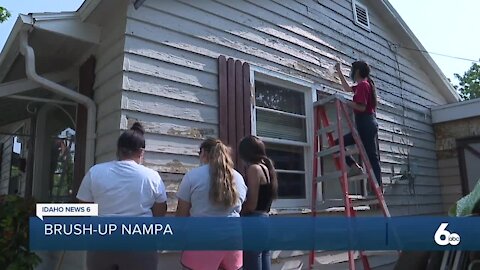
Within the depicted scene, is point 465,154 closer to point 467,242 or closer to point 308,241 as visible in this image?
point 308,241

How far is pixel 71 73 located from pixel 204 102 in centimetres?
165

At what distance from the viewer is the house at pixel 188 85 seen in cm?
356

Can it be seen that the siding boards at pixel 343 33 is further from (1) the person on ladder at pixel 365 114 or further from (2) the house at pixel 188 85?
(1) the person on ladder at pixel 365 114

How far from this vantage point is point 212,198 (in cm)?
245

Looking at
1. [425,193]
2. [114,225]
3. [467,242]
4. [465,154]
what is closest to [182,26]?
[114,225]

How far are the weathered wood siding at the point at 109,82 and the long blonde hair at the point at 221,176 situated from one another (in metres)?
1.14

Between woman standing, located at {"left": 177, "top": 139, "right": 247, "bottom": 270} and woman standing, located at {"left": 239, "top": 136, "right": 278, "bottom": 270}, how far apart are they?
0.64ft

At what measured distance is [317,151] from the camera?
431 cm

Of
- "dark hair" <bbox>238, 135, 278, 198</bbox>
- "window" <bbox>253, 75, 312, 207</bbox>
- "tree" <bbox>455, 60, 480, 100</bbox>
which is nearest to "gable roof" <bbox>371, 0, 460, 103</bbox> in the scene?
"window" <bbox>253, 75, 312, 207</bbox>

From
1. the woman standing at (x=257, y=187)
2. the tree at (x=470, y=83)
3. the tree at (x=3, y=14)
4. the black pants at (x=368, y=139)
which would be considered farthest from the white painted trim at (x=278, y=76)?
the tree at (x=470, y=83)

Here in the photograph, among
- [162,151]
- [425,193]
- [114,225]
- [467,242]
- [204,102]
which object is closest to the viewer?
[467,242]

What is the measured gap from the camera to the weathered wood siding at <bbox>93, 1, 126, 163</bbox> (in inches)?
135

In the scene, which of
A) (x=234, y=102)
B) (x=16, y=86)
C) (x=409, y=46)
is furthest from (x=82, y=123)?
(x=409, y=46)

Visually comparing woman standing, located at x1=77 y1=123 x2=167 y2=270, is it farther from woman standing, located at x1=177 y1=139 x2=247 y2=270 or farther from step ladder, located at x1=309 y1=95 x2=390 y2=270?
step ladder, located at x1=309 y1=95 x2=390 y2=270
